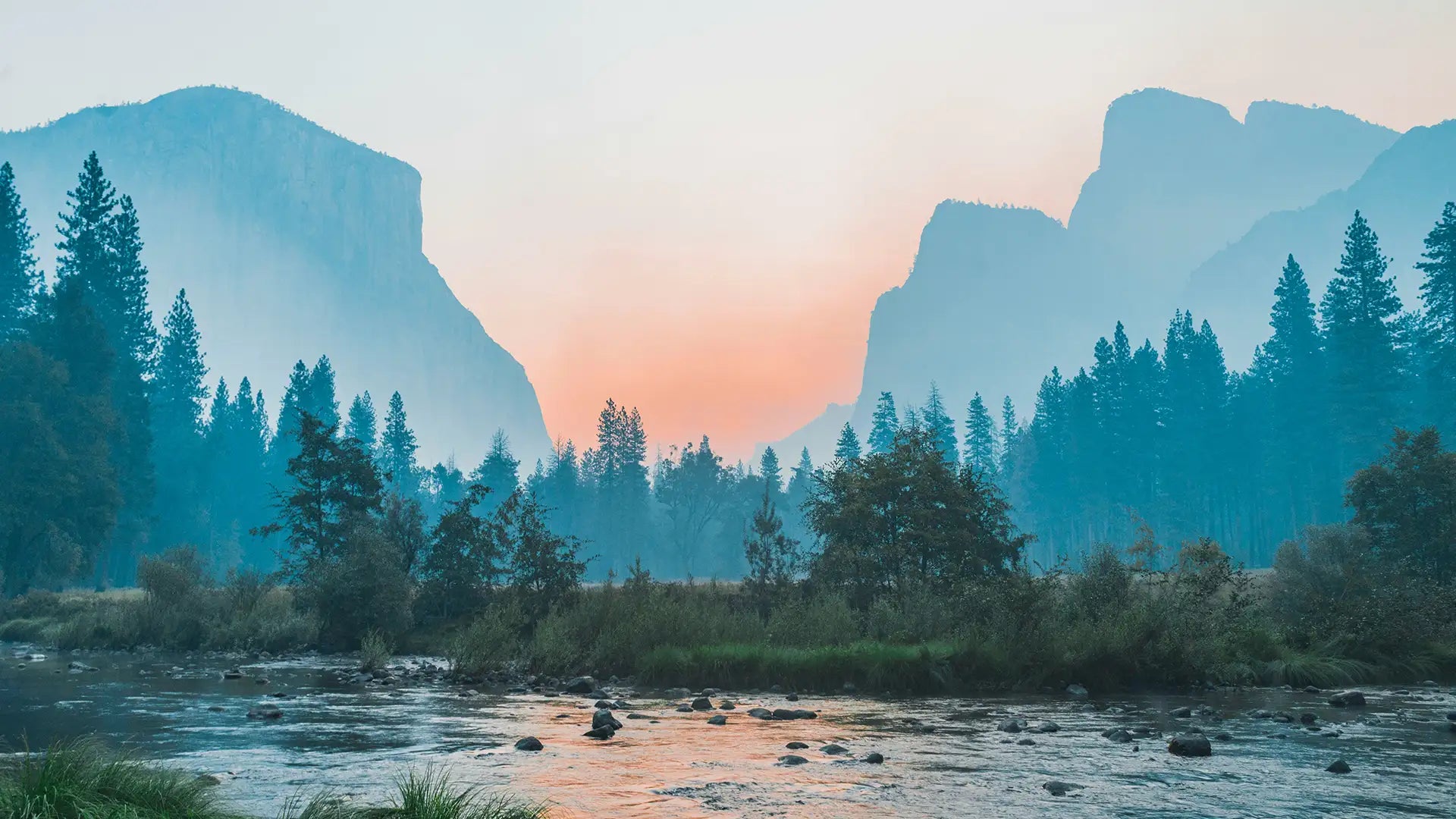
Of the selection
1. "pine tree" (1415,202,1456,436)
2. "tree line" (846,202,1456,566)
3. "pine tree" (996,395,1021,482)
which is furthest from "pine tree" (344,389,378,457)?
"pine tree" (1415,202,1456,436)

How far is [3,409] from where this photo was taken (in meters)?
46.9

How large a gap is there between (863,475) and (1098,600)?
A: 8675 millimetres

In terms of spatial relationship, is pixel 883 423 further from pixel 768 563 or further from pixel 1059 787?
pixel 1059 787

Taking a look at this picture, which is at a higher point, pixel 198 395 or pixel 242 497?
pixel 198 395

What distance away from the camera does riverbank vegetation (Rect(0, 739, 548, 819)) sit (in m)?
6.45

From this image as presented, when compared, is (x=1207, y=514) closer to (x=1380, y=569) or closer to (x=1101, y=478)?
(x=1101, y=478)

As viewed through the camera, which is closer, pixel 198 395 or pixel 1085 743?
pixel 1085 743

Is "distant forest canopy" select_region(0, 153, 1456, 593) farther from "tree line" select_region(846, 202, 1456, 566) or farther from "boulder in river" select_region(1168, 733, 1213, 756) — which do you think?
"boulder in river" select_region(1168, 733, 1213, 756)

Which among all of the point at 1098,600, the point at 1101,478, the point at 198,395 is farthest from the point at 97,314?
the point at 1101,478

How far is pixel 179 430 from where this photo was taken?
3241 inches

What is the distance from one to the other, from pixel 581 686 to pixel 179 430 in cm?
7569

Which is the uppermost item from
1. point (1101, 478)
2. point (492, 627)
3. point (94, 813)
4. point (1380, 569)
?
point (1101, 478)

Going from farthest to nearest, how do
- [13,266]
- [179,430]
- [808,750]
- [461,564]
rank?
1. [179,430]
2. [13,266]
3. [461,564]
4. [808,750]

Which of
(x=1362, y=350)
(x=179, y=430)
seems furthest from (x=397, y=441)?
(x=1362, y=350)
